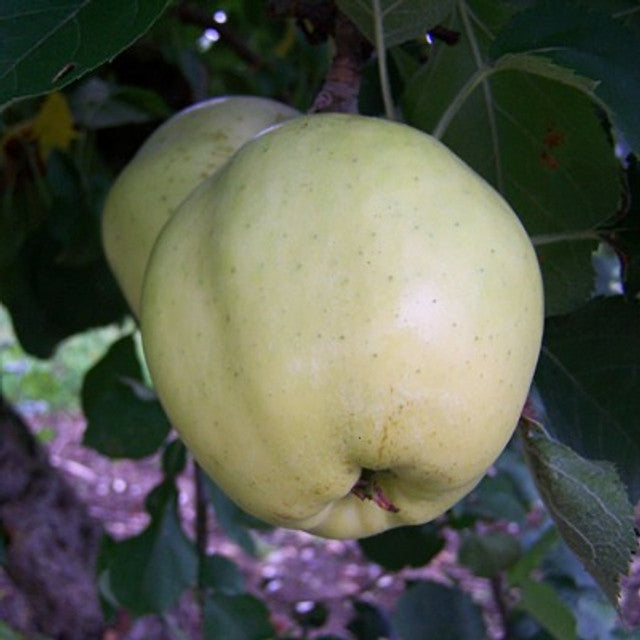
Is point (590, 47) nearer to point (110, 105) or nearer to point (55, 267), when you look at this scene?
point (110, 105)

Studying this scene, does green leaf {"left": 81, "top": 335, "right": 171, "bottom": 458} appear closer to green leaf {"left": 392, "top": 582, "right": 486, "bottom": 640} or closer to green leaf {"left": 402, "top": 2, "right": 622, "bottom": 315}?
green leaf {"left": 392, "top": 582, "right": 486, "bottom": 640}

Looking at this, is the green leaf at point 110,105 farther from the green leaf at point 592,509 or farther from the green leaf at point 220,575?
the green leaf at point 592,509

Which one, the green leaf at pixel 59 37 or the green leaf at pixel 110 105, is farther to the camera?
the green leaf at pixel 110 105

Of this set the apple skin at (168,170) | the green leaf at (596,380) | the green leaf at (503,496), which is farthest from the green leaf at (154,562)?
the green leaf at (596,380)

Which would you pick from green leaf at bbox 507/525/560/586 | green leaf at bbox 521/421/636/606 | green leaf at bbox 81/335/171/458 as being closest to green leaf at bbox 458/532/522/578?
green leaf at bbox 507/525/560/586

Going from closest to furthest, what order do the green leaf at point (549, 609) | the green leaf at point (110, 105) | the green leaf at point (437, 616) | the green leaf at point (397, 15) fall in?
the green leaf at point (397, 15), the green leaf at point (549, 609), the green leaf at point (110, 105), the green leaf at point (437, 616)

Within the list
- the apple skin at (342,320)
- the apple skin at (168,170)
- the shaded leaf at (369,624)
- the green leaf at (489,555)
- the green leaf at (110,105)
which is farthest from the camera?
the shaded leaf at (369,624)
